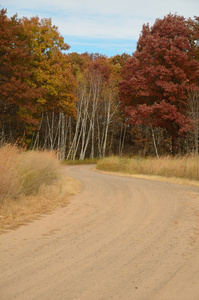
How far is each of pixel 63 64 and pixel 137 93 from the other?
859 centimetres

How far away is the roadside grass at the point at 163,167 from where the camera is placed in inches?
738

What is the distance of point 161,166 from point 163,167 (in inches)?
7.7

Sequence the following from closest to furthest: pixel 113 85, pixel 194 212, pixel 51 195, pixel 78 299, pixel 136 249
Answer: pixel 78 299 → pixel 136 249 → pixel 194 212 → pixel 51 195 → pixel 113 85

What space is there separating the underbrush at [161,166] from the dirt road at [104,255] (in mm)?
9414

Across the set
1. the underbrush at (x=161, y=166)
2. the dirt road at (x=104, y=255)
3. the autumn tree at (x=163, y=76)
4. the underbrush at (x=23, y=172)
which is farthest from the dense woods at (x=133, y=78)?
the dirt road at (x=104, y=255)

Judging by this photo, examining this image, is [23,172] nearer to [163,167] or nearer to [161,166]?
[163,167]

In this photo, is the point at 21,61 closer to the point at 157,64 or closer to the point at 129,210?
the point at 157,64

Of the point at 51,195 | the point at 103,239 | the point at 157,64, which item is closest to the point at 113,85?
the point at 157,64

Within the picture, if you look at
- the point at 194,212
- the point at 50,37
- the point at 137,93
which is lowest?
the point at 194,212

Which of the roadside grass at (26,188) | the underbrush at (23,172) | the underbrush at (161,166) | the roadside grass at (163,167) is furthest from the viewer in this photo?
the underbrush at (161,166)

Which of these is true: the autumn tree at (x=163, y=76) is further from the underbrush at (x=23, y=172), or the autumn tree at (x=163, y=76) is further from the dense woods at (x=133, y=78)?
the underbrush at (x=23, y=172)

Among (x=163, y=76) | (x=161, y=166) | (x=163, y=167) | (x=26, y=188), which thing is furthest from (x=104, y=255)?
(x=163, y=76)

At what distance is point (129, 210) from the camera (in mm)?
9414

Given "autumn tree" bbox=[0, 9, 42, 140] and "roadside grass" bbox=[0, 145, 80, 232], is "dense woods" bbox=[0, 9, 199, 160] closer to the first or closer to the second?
"autumn tree" bbox=[0, 9, 42, 140]
